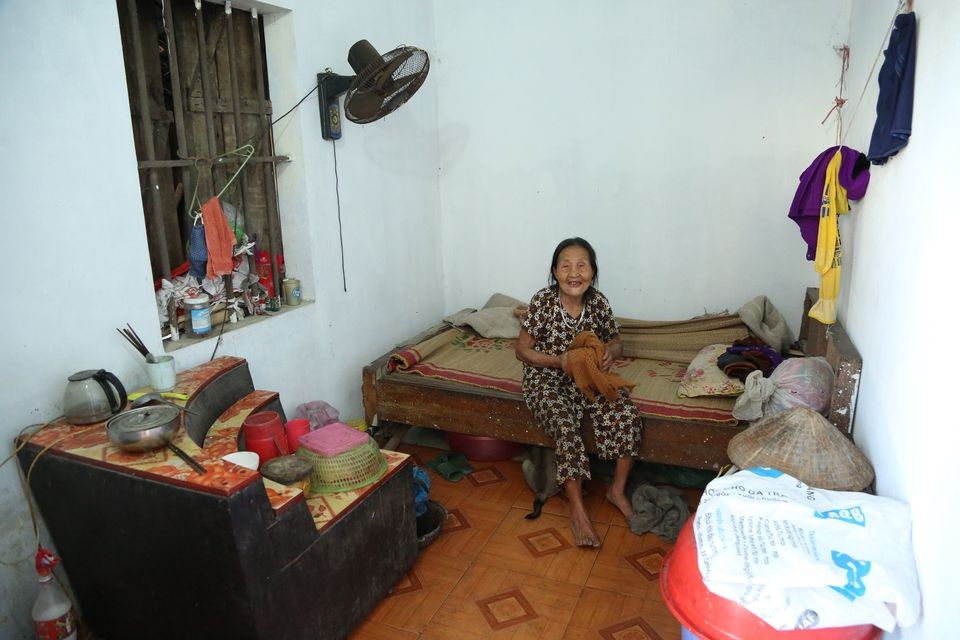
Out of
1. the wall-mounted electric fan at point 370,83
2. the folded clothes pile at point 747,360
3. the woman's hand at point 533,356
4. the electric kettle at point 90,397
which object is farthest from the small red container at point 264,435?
the folded clothes pile at point 747,360

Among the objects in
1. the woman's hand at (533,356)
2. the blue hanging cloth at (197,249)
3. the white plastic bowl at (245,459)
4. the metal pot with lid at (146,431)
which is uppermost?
the blue hanging cloth at (197,249)

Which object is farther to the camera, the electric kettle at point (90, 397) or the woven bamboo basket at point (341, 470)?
the woven bamboo basket at point (341, 470)

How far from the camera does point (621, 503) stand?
293 cm

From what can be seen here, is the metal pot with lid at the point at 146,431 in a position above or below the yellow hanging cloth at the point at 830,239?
below

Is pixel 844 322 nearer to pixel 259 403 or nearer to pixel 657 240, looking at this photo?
pixel 657 240

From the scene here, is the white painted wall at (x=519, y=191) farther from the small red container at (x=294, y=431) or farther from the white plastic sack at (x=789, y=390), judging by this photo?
the small red container at (x=294, y=431)

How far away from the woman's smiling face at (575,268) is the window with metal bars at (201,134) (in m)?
1.39

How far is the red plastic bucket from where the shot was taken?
4.63 feet

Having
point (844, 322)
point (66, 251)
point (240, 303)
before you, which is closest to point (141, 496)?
point (66, 251)

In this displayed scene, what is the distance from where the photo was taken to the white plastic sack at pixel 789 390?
2.37 meters

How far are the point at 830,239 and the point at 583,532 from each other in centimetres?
153

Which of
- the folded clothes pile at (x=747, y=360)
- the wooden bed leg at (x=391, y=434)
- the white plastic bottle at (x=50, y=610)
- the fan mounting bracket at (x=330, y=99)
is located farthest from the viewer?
the wooden bed leg at (x=391, y=434)

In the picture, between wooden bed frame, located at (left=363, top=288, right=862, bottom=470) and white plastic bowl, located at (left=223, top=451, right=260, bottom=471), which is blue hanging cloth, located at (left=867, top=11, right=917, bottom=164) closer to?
wooden bed frame, located at (left=363, top=288, right=862, bottom=470)

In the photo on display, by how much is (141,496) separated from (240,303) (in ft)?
4.48
